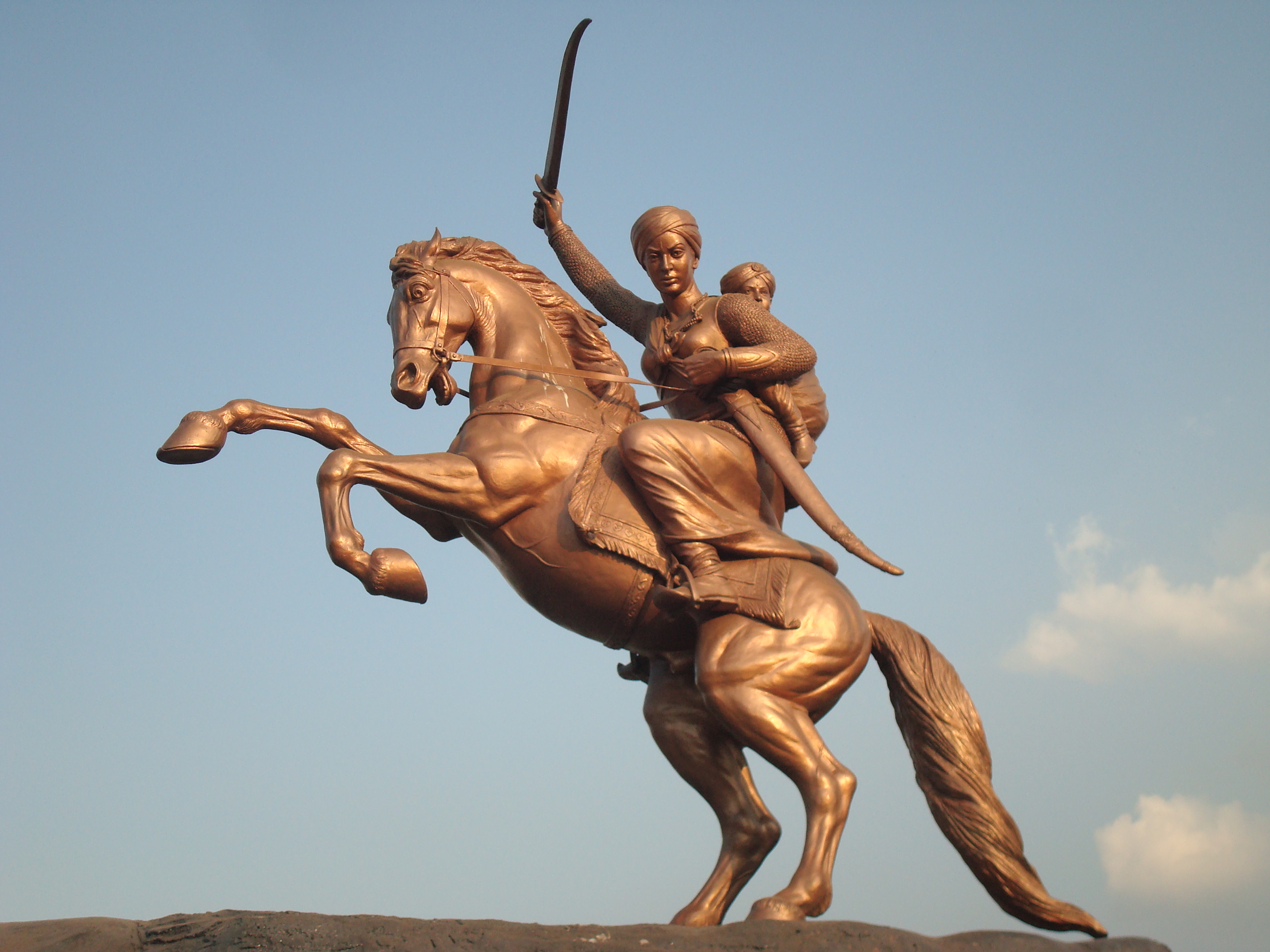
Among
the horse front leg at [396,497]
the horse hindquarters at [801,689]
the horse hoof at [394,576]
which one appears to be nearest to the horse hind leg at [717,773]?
the horse hindquarters at [801,689]

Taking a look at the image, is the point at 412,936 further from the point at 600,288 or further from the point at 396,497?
the point at 600,288

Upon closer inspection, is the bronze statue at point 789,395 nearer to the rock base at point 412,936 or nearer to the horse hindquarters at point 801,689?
the horse hindquarters at point 801,689

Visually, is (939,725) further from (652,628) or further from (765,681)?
(652,628)

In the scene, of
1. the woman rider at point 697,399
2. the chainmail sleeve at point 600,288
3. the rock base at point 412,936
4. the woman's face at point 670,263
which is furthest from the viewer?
the chainmail sleeve at point 600,288

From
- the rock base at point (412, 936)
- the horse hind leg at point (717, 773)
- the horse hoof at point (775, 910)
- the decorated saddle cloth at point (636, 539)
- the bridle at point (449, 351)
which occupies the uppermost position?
the bridle at point (449, 351)

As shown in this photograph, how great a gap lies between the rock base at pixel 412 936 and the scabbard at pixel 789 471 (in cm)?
188

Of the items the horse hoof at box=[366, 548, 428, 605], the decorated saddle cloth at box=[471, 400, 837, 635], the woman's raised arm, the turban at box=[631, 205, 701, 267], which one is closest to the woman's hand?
the woman's raised arm

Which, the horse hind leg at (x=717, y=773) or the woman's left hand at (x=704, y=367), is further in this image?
the woman's left hand at (x=704, y=367)

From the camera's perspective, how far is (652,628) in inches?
228

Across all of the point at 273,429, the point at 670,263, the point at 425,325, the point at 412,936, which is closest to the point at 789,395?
the point at 670,263

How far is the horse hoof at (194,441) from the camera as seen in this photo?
5.50 metres

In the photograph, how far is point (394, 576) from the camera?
5.40 meters

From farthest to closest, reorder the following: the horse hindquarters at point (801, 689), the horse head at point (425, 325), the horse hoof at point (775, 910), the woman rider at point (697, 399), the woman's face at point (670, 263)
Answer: the woman's face at point (670, 263) < the horse head at point (425, 325) < the woman rider at point (697, 399) < the horse hindquarters at point (801, 689) < the horse hoof at point (775, 910)

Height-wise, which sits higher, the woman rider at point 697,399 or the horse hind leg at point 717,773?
the woman rider at point 697,399
